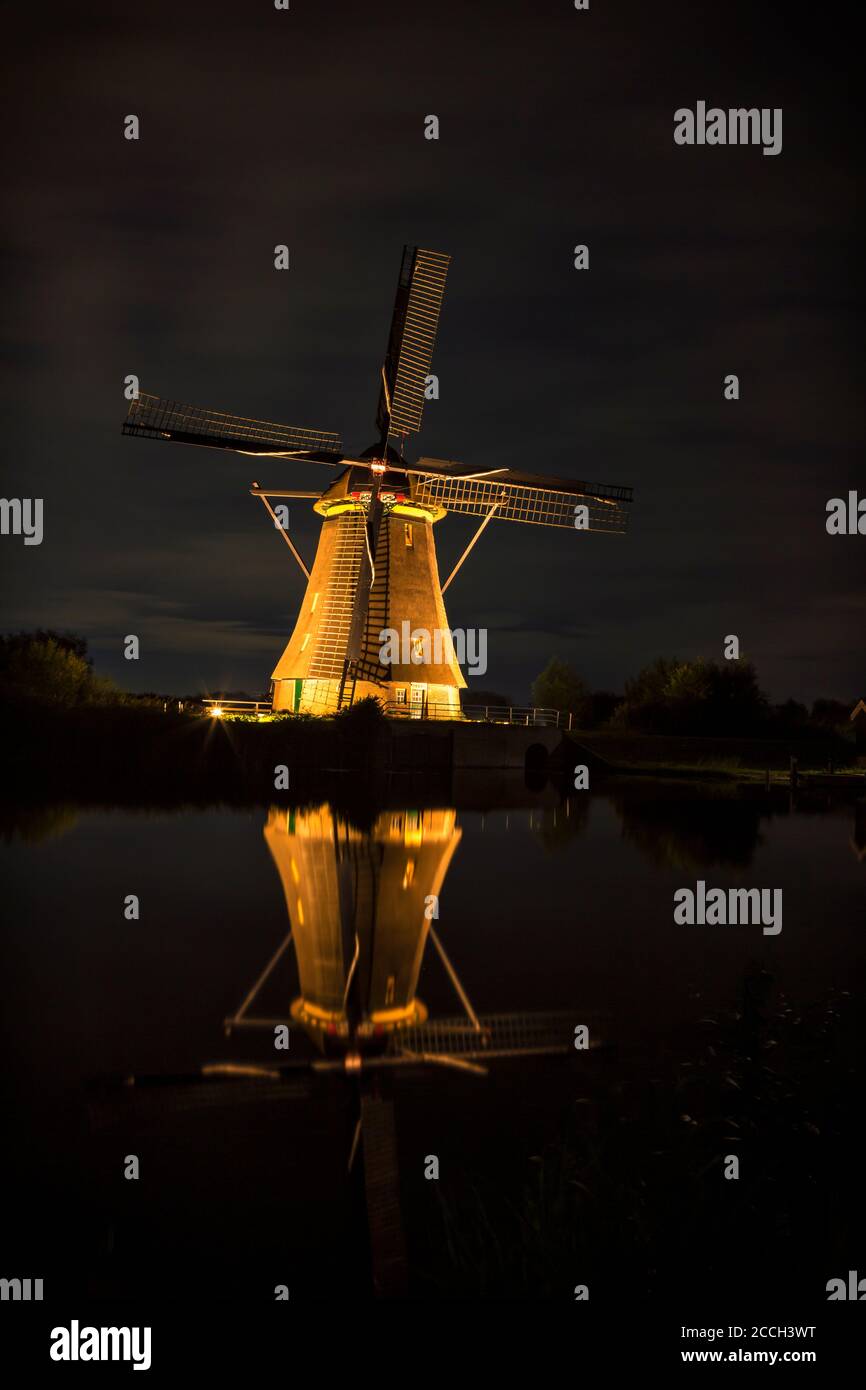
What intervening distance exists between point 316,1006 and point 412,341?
33042mm

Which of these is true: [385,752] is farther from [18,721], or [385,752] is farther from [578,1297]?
[578,1297]

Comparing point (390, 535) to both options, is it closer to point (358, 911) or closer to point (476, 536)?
point (476, 536)

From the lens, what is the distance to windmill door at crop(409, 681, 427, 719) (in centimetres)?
3538

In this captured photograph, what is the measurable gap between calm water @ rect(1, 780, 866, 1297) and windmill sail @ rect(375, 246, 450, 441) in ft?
72.9

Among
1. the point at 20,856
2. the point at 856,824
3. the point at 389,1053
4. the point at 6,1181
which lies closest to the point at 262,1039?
the point at 389,1053

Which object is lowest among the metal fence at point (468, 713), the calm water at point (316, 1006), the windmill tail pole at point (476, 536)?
the calm water at point (316, 1006)

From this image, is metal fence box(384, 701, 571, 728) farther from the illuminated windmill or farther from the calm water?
the calm water

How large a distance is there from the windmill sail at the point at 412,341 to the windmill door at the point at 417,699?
9639mm

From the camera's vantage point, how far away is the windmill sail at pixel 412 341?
36062 millimetres

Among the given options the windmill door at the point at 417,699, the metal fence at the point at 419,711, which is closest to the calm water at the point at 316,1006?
the metal fence at the point at 419,711

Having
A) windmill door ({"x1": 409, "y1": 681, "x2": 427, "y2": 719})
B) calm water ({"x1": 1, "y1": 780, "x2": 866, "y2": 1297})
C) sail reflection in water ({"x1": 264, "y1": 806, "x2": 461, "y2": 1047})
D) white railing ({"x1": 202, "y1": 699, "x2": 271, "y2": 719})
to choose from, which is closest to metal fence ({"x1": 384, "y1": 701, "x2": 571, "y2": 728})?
windmill door ({"x1": 409, "y1": 681, "x2": 427, "y2": 719})

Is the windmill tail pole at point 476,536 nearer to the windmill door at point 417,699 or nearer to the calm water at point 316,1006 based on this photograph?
the windmill door at point 417,699
